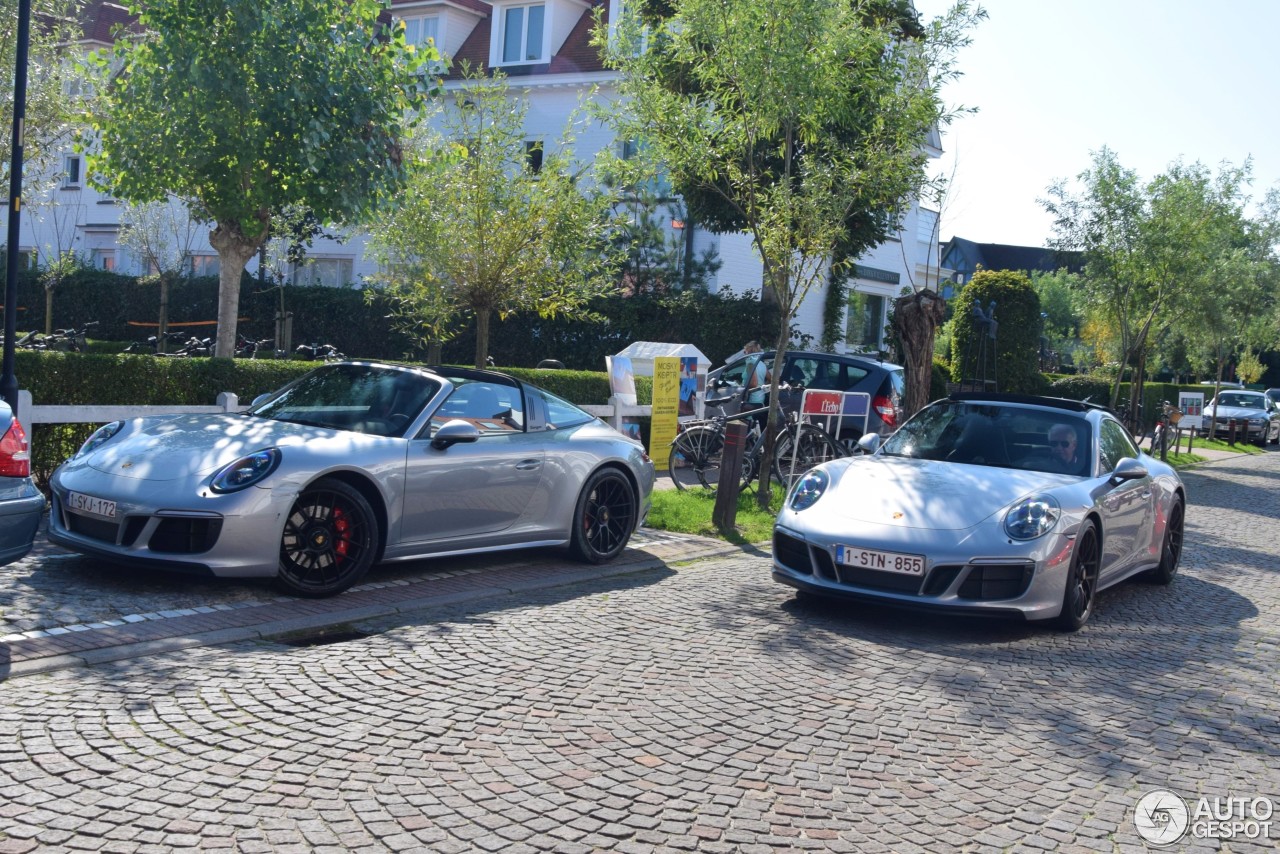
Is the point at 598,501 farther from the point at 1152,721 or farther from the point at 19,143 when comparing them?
the point at 19,143

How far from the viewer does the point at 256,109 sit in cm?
1238

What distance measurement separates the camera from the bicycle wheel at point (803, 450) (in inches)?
561

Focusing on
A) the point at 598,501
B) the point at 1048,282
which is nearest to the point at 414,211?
the point at 598,501

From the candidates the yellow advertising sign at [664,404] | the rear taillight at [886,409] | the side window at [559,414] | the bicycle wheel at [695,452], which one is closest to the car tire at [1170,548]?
the side window at [559,414]

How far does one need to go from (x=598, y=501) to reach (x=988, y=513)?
10.1 feet

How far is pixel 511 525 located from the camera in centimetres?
842

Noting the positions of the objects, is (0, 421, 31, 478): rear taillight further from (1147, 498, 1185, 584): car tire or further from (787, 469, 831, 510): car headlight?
(1147, 498, 1185, 584): car tire

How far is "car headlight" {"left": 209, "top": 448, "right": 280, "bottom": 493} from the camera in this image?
6.83m

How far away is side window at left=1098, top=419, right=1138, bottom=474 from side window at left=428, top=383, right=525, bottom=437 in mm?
4091

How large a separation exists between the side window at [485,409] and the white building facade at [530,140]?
18876 mm

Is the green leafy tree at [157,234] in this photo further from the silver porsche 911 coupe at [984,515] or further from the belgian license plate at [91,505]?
the silver porsche 911 coupe at [984,515]

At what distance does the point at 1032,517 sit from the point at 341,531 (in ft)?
13.7

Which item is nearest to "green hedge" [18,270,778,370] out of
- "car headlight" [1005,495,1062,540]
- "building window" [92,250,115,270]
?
"building window" [92,250,115,270]

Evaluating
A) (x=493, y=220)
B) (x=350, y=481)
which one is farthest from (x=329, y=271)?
(x=350, y=481)
